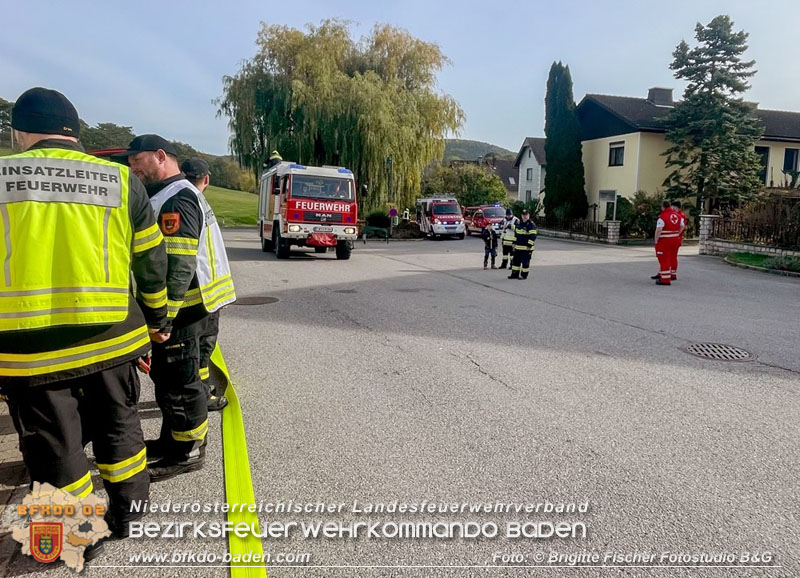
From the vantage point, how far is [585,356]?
248 inches

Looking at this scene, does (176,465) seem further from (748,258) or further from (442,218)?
(442,218)

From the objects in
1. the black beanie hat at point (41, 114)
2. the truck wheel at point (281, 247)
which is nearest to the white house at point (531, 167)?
the truck wheel at point (281, 247)

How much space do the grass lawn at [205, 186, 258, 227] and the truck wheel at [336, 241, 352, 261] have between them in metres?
18.6

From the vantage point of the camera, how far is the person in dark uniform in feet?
11.2

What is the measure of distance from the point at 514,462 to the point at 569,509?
586mm

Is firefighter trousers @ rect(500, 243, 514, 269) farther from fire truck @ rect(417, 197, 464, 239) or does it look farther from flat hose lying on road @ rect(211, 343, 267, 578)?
fire truck @ rect(417, 197, 464, 239)

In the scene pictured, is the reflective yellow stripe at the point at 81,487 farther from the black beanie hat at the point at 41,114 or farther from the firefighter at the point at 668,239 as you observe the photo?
the firefighter at the point at 668,239

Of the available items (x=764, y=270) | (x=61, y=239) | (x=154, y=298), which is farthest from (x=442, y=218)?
(x=61, y=239)

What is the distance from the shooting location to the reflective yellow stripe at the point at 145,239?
2.78 metres

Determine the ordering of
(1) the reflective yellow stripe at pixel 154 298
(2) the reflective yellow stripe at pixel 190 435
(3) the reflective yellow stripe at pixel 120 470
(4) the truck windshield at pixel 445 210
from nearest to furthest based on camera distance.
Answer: (3) the reflective yellow stripe at pixel 120 470, (1) the reflective yellow stripe at pixel 154 298, (2) the reflective yellow stripe at pixel 190 435, (4) the truck windshield at pixel 445 210

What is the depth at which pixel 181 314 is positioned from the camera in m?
3.54

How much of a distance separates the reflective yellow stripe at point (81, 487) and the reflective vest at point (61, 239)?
2.41 feet

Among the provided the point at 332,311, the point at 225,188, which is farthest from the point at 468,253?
the point at 225,188

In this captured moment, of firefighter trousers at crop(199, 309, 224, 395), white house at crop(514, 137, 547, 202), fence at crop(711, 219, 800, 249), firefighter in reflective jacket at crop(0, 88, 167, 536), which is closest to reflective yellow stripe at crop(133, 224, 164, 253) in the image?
firefighter in reflective jacket at crop(0, 88, 167, 536)
